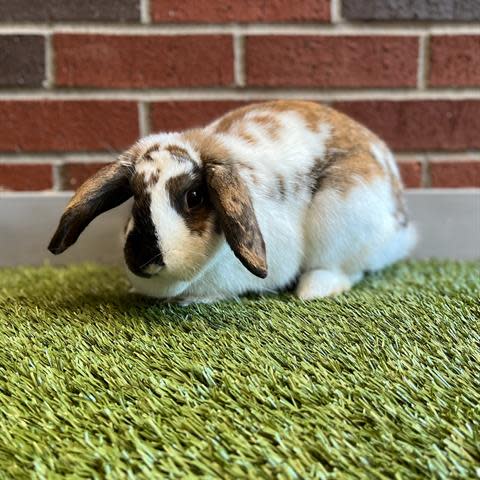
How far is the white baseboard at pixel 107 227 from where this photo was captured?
57.4 inches

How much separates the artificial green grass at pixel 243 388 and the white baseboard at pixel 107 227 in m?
0.41

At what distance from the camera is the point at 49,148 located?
145 centimetres

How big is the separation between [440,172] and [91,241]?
934 mm

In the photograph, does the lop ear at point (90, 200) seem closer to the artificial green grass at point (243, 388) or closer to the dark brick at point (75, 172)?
the artificial green grass at point (243, 388)

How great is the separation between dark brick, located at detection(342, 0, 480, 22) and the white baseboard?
44 centimetres

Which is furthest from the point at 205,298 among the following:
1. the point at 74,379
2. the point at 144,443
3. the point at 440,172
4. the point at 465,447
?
→ the point at 440,172

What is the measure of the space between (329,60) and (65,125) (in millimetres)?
680

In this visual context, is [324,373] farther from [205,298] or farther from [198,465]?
[205,298]

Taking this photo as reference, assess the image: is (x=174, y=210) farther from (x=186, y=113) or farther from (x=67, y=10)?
(x=67, y=10)

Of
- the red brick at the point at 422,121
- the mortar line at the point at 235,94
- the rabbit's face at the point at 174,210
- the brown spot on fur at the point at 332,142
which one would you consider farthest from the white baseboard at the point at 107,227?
the rabbit's face at the point at 174,210

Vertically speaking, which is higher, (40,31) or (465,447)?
(40,31)

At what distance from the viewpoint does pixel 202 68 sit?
4.69ft

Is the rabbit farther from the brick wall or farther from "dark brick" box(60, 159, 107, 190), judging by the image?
"dark brick" box(60, 159, 107, 190)

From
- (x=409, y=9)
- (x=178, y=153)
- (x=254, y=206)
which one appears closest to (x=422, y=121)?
(x=409, y=9)
